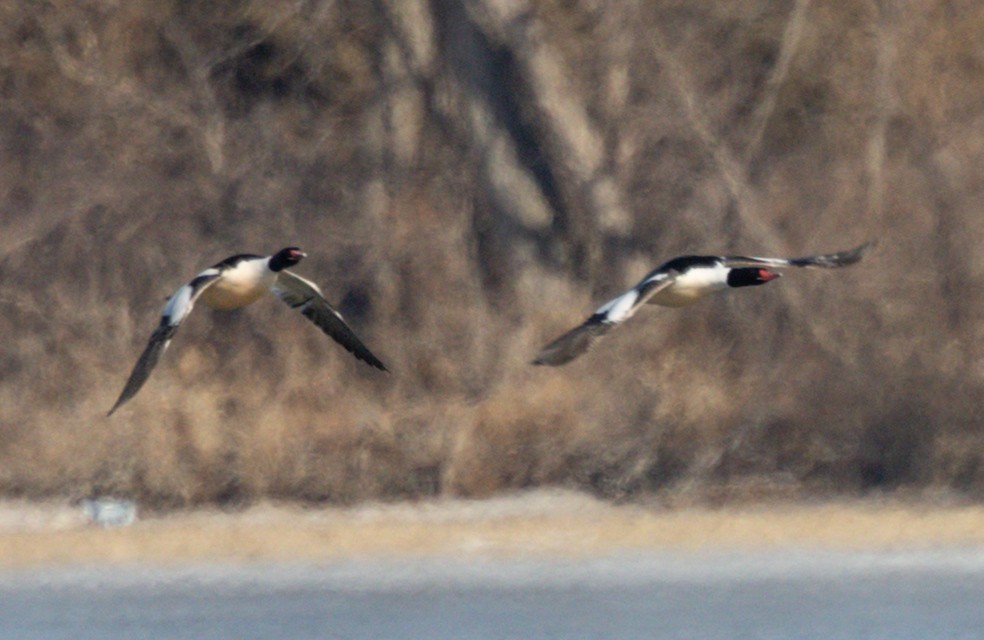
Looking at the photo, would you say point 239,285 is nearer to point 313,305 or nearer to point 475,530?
point 313,305

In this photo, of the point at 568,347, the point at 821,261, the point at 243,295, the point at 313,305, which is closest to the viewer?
the point at 568,347

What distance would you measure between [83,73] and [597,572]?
7.35 metres

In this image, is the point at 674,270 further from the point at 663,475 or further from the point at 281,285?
the point at 663,475

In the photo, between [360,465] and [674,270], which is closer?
[674,270]

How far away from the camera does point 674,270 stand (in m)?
13.7

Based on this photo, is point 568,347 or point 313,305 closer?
point 568,347

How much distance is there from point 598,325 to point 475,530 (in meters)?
4.86

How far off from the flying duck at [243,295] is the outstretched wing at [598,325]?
Answer: 1.22 metres

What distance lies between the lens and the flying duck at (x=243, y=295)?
12578 mm

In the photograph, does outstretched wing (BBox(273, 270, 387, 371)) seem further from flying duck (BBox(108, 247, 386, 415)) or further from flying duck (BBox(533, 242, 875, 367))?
flying duck (BBox(533, 242, 875, 367))

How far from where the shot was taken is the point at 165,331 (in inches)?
499

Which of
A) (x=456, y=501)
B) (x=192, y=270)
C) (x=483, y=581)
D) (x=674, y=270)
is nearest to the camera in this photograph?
(x=674, y=270)

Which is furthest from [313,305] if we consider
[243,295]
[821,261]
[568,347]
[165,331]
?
[821,261]

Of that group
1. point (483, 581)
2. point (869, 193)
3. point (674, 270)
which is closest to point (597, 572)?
point (483, 581)
